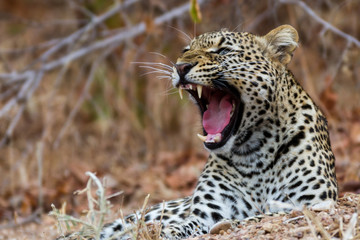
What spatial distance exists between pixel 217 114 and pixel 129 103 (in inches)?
227

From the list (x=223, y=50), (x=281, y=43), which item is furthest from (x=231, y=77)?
(x=281, y=43)

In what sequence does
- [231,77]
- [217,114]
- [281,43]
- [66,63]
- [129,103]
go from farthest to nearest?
[129,103] → [66,63] → [281,43] → [217,114] → [231,77]

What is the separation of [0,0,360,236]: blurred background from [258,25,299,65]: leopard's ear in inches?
63.8

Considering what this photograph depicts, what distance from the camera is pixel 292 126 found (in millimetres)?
4961

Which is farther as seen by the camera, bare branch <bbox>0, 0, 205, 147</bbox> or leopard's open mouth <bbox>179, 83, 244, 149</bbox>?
bare branch <bbox>0, 0, 205, 147</bbox>

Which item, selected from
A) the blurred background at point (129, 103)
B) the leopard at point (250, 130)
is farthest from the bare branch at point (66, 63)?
the leopard at point (250, 130)

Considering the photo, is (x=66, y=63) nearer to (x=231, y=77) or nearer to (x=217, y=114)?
(x=217, y=114)

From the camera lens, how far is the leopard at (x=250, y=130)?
15.7 ft

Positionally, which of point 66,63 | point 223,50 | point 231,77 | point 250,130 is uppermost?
point 66,63

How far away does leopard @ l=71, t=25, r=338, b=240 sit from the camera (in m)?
4.79

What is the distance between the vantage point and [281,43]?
5137 mm

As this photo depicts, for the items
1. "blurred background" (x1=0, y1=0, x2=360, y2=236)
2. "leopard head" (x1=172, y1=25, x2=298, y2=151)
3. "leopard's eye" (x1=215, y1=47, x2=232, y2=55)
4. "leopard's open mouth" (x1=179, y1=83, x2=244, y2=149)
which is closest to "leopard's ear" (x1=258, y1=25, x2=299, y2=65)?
"leopard head" (x1=172, y1=25, x2=298, y2=151)

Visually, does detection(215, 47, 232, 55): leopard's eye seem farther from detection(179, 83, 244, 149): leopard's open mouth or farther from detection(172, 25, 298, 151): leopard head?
detection(179, 83, 244, 149): leopard's open mouth

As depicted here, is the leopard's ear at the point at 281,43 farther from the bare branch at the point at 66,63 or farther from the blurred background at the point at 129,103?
the bare branch at the point at 66,63
